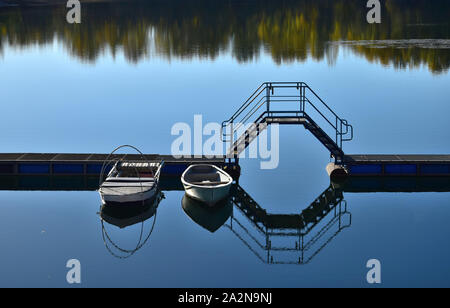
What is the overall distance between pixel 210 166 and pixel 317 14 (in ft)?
269

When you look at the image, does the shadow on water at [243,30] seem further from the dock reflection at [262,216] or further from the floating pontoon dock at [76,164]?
the floating pontoon dock at [76,164]

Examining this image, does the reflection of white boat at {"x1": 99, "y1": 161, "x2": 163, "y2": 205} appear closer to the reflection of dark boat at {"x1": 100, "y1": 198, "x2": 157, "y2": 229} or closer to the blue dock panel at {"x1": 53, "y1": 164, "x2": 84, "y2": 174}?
the reflection of dark boat at {"x1": 100, "y1": 198, "x2": 157, "y2": 229}

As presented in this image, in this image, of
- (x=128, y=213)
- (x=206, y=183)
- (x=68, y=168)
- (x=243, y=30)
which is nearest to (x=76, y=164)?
(x=68, y=168)

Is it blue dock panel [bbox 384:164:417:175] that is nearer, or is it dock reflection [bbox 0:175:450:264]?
dock reflection [bbox 0:175:450:264]

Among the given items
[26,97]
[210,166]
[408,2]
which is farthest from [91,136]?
[408,2]

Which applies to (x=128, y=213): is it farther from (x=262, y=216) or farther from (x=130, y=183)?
(x=262, y=216)

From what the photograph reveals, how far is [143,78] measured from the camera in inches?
2464

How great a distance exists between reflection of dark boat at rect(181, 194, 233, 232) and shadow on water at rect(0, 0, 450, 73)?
1486 inches

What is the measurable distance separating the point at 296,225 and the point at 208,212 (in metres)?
3.68

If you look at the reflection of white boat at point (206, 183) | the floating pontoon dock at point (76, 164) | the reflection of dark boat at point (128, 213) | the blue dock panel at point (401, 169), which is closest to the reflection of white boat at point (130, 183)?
the reflection of dark boat at point (128, 213)

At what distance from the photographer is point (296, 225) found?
2834cm

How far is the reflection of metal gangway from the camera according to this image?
25656 mm

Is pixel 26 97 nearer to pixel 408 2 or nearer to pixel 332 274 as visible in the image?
pixel 332 274

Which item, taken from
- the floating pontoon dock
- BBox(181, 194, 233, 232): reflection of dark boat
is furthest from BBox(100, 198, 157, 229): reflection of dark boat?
the floating pontoon dock
